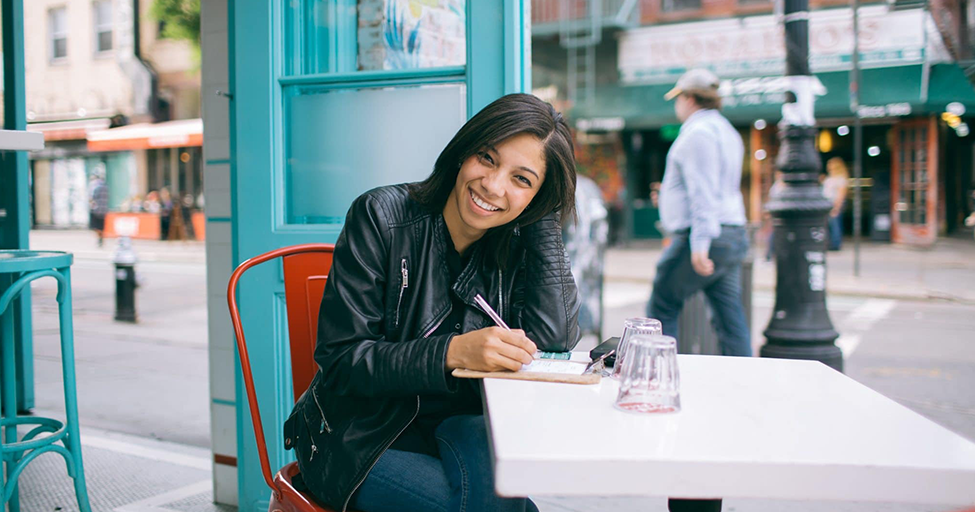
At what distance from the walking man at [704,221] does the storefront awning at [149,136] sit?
1822cm

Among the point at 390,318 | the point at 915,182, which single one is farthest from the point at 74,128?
the point at 390,318

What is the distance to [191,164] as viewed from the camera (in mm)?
22547

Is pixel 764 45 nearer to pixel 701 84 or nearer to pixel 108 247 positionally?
→ pixel 701 84

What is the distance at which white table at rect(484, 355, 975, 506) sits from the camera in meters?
1.15

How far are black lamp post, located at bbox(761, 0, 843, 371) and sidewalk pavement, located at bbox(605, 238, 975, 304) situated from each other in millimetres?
6452

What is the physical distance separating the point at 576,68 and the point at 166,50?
38.2 ft

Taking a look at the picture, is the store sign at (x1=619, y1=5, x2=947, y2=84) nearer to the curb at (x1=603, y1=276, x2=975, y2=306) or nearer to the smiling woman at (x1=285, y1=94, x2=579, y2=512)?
the curb at (x1=603, y1=276, x2=975, y2=306)

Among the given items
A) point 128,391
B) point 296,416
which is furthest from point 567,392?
point 128,391

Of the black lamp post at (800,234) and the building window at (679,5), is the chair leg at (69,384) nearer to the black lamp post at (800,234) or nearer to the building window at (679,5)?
the black lamp post at (800,234)

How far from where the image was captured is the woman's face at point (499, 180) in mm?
1910

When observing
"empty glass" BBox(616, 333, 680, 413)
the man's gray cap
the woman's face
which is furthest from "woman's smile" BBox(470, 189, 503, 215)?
the man's gray cap

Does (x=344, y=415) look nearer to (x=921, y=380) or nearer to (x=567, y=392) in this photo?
(x=567, y=392)

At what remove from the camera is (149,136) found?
71.0 ft

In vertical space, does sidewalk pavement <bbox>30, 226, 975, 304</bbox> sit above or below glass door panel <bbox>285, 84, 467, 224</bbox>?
below
